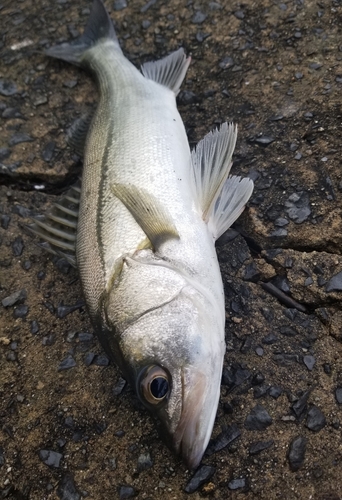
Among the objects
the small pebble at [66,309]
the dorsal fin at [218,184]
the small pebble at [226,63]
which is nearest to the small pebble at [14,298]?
the small pebble at [66,309]

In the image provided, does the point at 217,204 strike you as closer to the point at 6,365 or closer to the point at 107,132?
the point at 107,132

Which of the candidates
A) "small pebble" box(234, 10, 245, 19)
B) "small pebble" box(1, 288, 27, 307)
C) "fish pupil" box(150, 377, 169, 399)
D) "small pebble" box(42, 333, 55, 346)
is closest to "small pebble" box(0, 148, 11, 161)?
"small pebble" box(1, 288, 27, 307)

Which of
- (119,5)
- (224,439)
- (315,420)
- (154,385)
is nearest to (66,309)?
(154,385)

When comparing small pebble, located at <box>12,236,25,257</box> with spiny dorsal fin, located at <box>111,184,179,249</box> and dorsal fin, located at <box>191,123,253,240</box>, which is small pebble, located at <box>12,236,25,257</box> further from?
dorsal fin, located at <box>191,123,253,240</box>

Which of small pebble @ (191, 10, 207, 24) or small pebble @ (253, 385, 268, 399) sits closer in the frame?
small pebble @ (253, 385, 268, 399)

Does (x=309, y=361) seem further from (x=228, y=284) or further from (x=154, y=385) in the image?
(x=154, y=385)

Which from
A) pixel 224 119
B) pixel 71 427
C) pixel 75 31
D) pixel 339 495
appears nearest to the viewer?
pixel 339 495

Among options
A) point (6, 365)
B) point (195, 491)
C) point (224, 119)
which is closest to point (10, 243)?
point (6, 365)
